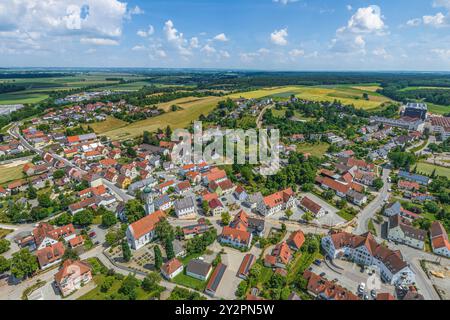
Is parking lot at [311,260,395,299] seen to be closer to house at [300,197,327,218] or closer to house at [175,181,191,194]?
house at [300,197,327,218]

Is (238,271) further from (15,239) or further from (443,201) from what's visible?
(443,201)

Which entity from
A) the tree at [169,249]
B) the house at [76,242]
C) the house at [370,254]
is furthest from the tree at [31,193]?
the house at [370,254]

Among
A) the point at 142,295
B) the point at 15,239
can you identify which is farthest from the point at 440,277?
the point at 15,239

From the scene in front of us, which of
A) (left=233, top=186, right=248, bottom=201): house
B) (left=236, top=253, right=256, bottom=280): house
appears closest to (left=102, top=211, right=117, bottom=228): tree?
(left=236, top=253, right=256, bottom=280): house

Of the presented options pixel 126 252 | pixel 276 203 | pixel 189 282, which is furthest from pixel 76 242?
pixel 276 203

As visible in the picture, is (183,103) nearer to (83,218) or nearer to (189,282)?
(83,218)
